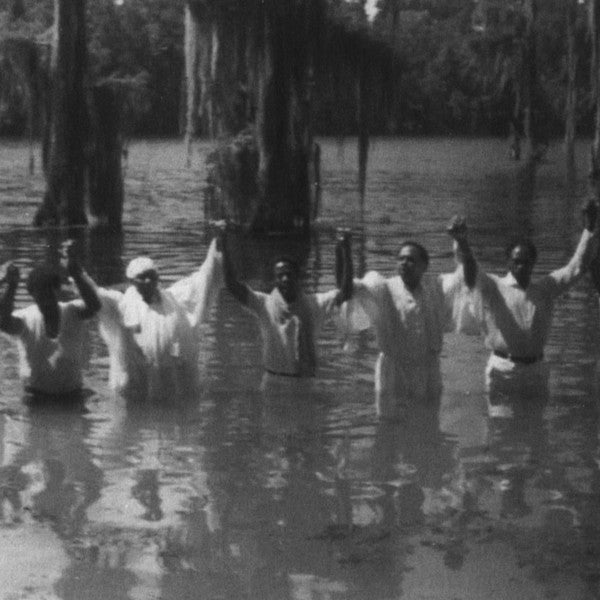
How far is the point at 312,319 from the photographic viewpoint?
13.3 m

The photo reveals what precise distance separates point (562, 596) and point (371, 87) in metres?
23.6

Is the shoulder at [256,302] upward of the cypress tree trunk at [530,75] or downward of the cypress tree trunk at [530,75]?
downward

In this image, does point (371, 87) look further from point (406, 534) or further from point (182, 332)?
point (406, 534)

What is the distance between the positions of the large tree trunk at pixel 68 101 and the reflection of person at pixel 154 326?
60.8ft

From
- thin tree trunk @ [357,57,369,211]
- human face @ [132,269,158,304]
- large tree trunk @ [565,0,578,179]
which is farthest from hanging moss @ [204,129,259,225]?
human face @ [132,269,158,304]

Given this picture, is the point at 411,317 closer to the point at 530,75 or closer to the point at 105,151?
the point at 105,151

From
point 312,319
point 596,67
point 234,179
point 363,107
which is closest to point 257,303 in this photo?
point 312,319

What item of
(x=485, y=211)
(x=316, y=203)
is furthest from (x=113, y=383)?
(x=485, y=211)

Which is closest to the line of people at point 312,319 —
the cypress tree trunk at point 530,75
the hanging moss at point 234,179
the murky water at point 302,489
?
the murky water at point 302,489

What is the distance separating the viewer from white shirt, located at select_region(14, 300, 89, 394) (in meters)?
13.1

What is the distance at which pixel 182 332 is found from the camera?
13.5 metres

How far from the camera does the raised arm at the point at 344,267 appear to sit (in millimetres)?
12945

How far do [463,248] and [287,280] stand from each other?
1.27 metres

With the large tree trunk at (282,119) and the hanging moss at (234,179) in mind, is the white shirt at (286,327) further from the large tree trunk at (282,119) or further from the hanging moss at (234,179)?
the large tree trunk at (282,119)
